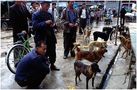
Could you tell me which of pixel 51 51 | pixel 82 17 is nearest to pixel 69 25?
pixel 51 51

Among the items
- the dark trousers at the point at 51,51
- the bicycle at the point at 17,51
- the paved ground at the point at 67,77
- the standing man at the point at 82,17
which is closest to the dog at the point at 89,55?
the paved ground at the point at 67,77

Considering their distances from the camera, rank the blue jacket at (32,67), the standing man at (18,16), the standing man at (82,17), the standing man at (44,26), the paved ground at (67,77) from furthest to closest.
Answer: the standing man at (82,17) → the standing man at (18,16) → the standing man at (44,26) → the paved ground at (67,77) → the blue jacket at (32,67)

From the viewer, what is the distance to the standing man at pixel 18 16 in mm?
8680

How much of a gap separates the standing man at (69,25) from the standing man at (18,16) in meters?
1.65

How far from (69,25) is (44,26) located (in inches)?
81.3

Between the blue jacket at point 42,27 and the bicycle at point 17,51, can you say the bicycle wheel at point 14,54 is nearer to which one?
the bicycle at point 17,51

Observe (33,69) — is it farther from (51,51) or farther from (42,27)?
(51,51)

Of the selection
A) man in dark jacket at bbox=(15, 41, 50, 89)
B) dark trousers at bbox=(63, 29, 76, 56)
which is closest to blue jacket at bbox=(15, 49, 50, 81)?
man in dark jacket at bbox=(15, 41, 50, 89)

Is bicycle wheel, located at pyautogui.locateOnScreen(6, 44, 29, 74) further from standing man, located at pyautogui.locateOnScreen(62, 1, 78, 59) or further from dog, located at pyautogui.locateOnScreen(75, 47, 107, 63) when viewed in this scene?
standing man, located at pyautogui.locateOnScreen(62, 1, 78, 59)

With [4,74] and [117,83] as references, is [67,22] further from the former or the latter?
[117,83]

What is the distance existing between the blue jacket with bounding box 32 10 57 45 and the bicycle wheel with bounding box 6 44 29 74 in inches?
17.8

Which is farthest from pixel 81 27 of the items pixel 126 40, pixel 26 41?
pixel 26 41

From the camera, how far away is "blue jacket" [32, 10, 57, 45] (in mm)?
8258

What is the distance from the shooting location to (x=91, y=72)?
6934mm
